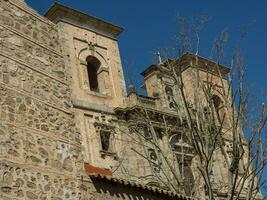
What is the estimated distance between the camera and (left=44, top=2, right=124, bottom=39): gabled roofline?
72.5ft

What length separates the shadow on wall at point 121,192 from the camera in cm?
771

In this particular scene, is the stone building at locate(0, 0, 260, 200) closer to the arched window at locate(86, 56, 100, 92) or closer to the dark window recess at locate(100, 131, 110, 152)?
the dark window recess at locate(100, 131, 110, 152)

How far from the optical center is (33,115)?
7234 mm

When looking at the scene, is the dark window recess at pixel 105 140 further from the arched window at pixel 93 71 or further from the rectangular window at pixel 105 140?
the arched window at pixel 93 71

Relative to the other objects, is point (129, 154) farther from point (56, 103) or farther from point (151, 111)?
point (56, 103)

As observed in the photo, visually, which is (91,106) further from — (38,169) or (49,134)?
(38,169)

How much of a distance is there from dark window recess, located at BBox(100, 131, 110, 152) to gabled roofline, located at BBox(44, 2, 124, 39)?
18.5ft

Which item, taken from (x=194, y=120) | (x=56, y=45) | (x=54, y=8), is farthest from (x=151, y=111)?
(x=56, y=45)

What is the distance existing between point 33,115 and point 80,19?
16.4 meters

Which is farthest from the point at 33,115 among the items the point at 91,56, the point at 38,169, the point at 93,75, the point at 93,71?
the point at 93,71

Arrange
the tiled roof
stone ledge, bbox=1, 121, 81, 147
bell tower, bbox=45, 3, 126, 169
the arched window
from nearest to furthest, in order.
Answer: stone ledge, bbox=1, 121, 81, 147 < the tiled roof < bell tower, bbox=45, 3, 126, 169 < the arched window

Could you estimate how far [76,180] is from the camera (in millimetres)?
7277

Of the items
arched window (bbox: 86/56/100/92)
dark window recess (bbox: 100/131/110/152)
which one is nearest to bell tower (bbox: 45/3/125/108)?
arched window (bbox: 86/56/100/92)

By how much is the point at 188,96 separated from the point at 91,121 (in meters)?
5.78
